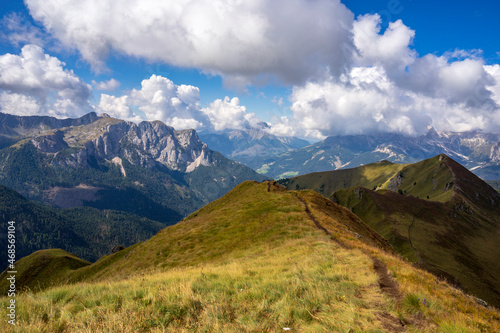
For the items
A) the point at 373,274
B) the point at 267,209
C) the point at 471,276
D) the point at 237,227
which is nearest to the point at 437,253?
the point at 471,276

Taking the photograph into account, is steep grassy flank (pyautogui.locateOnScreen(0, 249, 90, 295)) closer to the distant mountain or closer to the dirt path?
the dirt path

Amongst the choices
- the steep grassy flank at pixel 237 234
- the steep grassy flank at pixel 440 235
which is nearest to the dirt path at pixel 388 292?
the steep grassy flank at pixel 237 234

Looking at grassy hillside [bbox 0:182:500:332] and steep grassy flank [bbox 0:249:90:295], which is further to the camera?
steep grassy flank [bbox 0:249:90:295]

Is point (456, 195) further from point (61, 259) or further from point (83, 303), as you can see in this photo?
point (61, 259)

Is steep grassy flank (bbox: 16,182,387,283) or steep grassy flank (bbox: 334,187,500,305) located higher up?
steep grassy flank (bbox: 16,182,387,283)

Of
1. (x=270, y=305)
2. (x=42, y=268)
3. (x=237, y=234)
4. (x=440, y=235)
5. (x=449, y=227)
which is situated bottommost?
(x=440, y=235)

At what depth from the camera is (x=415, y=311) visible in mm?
8094

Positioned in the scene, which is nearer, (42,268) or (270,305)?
(270,305)

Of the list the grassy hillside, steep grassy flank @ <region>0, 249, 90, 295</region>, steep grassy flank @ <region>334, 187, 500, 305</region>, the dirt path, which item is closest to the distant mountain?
steep grassy flank @ <region>334, 187, 500, 305</region>

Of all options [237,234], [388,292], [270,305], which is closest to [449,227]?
[237,234]

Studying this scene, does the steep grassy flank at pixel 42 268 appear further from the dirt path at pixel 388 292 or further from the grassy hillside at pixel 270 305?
the dirt path at pixel 388 292

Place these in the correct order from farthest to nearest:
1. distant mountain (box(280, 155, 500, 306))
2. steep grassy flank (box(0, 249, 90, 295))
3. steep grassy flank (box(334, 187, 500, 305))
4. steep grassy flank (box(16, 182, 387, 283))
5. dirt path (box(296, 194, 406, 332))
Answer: distant mountain (box(280, 155, 500, 306)) → steep grassy flank (box(334, 187, 500, 305)) → steep grassy flank (box(0, 249, 90, 295)) → steep grassy flank (box(16, 182, 387, 283)) → dirt path (box(296, 194, 406, 332))

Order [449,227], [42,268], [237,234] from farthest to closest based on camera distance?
1. [449,227]
2. [42,268]
3. [237,234]

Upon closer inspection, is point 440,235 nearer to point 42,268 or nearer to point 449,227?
point 449,227
